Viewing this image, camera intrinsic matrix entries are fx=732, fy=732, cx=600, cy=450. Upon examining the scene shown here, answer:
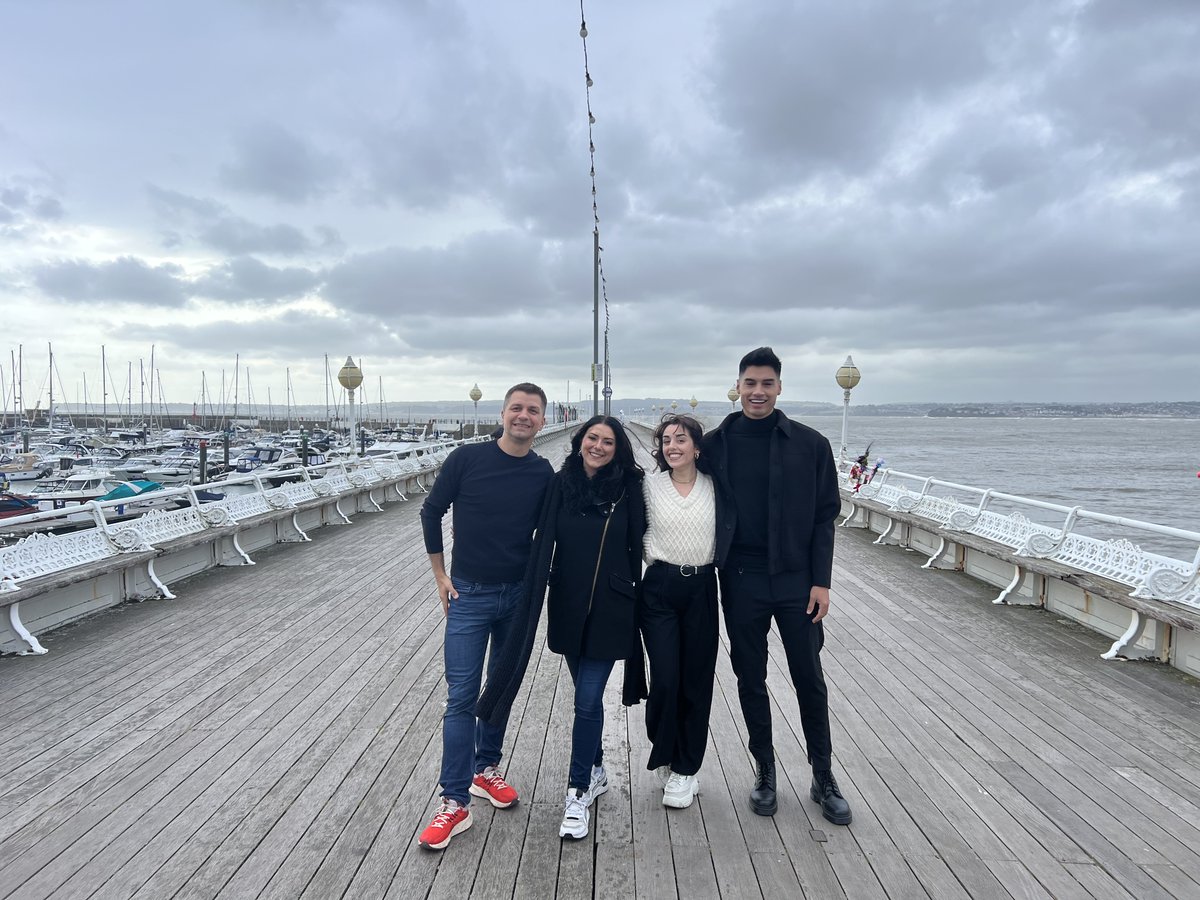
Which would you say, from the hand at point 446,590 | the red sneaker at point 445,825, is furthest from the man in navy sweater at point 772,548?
the red sneaker at point 445,825

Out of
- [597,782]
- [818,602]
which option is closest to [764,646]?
[818,602]

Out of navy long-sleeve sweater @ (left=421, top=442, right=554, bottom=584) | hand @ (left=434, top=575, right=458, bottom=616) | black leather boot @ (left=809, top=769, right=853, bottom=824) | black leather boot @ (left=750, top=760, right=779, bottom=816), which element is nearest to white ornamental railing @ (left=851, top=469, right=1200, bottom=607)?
black leather boot @ (left=809, top=769, right=853, bottom=824)

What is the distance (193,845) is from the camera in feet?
8.30

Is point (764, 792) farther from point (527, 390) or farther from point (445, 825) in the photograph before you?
point (527, 390)

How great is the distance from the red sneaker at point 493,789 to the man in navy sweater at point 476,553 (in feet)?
0.48

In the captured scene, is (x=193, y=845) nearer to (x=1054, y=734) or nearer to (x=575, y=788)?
(x=575, y=788)

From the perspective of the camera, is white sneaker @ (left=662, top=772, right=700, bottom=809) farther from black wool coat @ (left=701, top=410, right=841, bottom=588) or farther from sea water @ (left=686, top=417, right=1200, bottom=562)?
sea water @ (left=686, top=417, right=1200, bottom=562)

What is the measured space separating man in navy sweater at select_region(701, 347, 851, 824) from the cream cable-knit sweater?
51 mm

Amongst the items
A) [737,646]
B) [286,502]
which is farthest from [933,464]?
[737,646]

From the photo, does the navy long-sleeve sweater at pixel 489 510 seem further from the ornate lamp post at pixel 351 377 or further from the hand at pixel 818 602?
the ornate lamp post at pixel 351 377

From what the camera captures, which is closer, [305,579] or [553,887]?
[553,887]

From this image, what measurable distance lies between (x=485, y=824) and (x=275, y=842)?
72cm

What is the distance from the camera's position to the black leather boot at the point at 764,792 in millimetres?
2742

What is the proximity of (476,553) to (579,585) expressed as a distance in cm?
39
